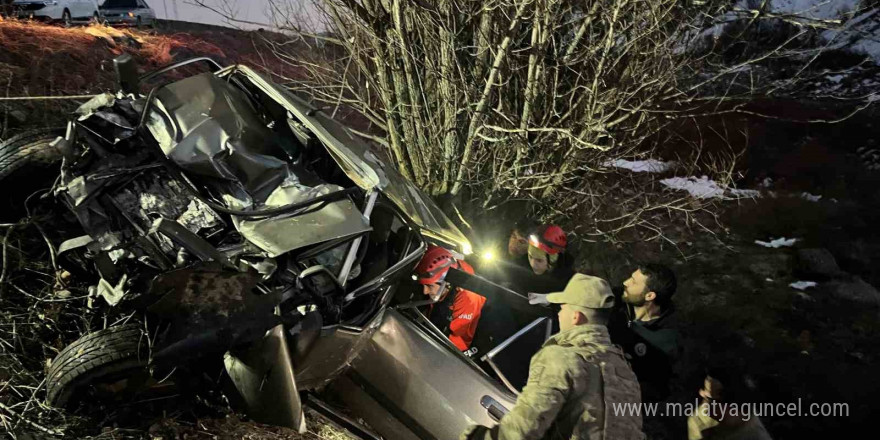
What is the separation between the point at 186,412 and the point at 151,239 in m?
1.07

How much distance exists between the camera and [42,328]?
10.7 ft

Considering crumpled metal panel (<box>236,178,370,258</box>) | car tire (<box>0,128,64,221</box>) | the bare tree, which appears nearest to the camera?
crumpled metal panel (<box>236,178,370,258</box>)

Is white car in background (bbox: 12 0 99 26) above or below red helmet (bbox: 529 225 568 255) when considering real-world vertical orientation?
above

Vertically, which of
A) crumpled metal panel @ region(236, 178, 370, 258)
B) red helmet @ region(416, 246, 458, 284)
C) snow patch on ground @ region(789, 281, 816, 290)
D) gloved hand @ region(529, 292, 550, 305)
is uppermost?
crumpled metal panel @ region(236, 178, 370, 258)

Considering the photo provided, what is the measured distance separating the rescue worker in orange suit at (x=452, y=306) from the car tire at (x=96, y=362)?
1.61 meters

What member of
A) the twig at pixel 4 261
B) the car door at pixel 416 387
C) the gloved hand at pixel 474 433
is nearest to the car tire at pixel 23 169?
the twig at pixel 4 261

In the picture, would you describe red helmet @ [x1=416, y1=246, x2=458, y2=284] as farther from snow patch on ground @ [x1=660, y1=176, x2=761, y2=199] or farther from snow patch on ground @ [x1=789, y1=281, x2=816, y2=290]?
snow patch on ground @ [x1=660, y1=176, x2=761, y2=199]

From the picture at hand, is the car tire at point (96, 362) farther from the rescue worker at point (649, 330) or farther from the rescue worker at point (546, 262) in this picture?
the rescue worker at point (649, 330)

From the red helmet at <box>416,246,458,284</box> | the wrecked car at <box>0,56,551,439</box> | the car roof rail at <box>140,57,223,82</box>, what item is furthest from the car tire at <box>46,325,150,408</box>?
the car roof rail at <box>140,57,223,82</box>

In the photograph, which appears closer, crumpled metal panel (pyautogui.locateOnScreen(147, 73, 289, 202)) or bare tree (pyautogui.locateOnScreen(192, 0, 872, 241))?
crumpled metal panel (pyautogui.locateOnScreen(147, 73, 289, 202))

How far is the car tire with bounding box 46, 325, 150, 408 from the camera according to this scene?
8.30 ft

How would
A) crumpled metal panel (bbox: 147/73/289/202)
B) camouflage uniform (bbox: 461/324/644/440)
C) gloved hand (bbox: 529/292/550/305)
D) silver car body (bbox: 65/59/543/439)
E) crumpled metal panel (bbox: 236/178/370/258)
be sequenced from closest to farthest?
camouflage uniform (bbox: 461/324/644/440), silver car body (bbox: 65/59/543/439), crumpled metal panel (bbox: 236/178/370/258), crumpled metal panel (bbox: 147/73/289/202), gloved hand (bbox: 529/292/550/305)

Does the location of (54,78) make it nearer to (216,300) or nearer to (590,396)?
(216,300)

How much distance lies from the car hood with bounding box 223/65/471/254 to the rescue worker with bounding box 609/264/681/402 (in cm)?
131
